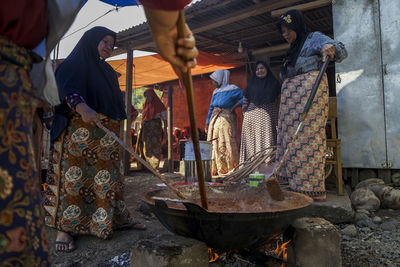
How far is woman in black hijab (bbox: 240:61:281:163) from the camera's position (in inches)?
204

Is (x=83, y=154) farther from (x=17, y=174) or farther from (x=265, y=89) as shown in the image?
(x=265, y=89)

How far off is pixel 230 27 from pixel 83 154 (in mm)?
4382

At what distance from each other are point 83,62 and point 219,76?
4.04 metres

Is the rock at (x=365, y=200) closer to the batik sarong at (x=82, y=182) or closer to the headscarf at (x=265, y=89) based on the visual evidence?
the headscarf at (x=265, y=89)

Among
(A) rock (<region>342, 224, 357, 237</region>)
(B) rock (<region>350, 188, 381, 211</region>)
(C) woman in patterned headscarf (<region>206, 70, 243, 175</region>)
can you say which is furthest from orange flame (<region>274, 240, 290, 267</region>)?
(C) woman in patterned headscarf (<region>206, 70, 243, 175</region>)

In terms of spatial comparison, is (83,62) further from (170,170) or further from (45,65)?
(170,170)

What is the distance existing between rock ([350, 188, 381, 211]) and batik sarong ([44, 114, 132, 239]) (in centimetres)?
314

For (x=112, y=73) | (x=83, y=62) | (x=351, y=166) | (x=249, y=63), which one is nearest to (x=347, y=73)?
(x=351, y=166)

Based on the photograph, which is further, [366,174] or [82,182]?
[366,174]

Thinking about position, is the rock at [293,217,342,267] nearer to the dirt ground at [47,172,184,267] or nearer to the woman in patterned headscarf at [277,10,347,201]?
the dirt ground at [47,172,184,267]

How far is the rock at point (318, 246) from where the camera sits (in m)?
1.78

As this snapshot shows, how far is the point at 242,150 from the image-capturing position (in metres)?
5.56

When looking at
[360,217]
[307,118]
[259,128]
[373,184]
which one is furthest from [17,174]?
[259,128]

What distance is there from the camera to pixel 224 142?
5773 mm
